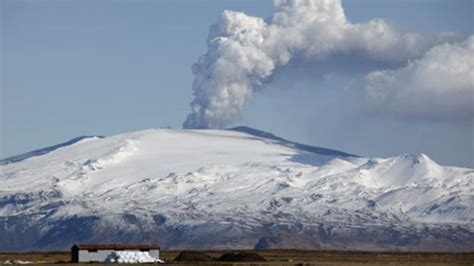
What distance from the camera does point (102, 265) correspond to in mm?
168625

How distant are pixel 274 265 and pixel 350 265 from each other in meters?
11.2

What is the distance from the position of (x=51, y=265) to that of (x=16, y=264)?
4.88 m

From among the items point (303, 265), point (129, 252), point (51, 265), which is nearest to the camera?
point (303, 265)

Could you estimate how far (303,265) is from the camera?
16150 cm

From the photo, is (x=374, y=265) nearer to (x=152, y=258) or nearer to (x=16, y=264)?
(x=152, y=258)

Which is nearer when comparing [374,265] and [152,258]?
[374,265]

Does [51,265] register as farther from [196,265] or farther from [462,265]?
[462,265]

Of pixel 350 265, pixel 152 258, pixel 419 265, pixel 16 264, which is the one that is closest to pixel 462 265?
pixel 419 265

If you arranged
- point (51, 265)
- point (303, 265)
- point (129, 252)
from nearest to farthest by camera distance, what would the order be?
point (303, 265), point (51, 265), point (129, 252)

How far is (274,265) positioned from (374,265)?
14871 mm

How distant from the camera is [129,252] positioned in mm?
184375

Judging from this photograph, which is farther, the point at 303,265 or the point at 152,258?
the point at 152,258

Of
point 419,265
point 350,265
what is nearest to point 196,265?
point 350,265

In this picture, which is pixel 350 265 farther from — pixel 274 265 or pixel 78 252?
pixel 78 252
